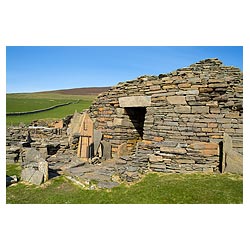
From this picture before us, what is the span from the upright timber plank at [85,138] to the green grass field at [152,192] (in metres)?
2.91

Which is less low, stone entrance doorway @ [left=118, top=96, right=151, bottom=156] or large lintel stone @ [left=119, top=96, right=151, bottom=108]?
large lintel stone @ [left=119, top=96, right=151, bottom=108]

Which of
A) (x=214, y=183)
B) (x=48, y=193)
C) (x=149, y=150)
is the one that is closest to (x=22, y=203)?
(x=48, y=193)

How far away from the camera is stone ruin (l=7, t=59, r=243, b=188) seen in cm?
733

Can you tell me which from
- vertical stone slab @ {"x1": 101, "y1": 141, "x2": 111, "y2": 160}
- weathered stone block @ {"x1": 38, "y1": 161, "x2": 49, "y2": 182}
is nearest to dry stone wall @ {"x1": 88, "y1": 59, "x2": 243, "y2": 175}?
vertical stone slab @ {"x1": 101, "y1": 141, "x2": 111, "y2": 160}

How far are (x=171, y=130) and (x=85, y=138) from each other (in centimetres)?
416

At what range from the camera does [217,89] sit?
7.86 meters

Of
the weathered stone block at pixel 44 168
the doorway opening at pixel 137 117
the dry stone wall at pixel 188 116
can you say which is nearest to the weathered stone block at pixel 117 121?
the doorway opening at pixel 137 117

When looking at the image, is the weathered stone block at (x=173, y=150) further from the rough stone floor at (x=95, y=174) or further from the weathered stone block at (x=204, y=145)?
the rough stone floor at (x=95, y=174)

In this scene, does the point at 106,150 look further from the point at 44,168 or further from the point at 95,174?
the point at 44,168

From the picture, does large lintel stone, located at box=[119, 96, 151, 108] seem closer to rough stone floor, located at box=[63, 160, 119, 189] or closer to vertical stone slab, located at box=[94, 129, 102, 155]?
vertical stone slab, located at box=[94, 129, 102, 155]

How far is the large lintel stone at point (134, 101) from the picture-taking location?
916 cm

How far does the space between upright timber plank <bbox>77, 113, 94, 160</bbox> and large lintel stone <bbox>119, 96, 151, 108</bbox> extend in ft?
5.99

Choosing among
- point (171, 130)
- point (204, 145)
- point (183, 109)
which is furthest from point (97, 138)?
point (204, 145)

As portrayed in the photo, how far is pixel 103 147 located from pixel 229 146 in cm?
548
